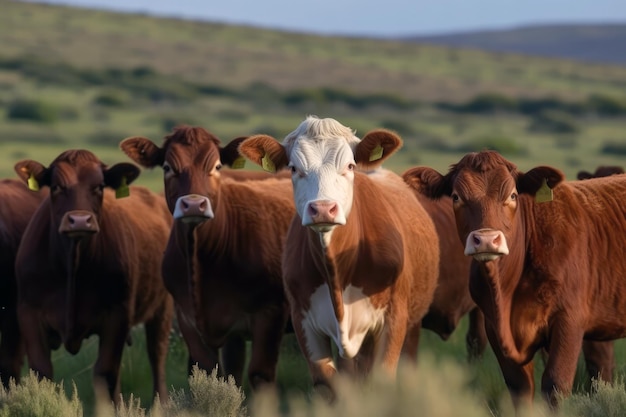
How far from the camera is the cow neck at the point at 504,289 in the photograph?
28.2 feet

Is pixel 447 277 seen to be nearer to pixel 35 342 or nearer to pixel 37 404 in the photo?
pixel 35 342

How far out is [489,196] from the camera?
8.46 metres

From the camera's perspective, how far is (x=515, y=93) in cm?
9062

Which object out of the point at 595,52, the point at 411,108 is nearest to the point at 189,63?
the point at 411,108

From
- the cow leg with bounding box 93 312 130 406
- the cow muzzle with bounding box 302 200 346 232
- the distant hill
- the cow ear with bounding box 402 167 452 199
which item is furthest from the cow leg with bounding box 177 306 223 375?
the distant hill

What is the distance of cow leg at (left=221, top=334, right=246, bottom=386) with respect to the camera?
454 inches

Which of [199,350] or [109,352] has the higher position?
[199,350]

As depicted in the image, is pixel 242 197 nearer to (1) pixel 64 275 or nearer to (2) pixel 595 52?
(1) pixel 64 275

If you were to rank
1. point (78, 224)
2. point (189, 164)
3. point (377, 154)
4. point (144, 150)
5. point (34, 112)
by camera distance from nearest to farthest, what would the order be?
1. point (377, 154)
2. point (189, 164)
3. point (78, 224)
4. point (144, 150)
5. point (34, 112)

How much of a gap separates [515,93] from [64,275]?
8173 cm

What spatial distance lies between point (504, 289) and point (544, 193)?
2.26 ft

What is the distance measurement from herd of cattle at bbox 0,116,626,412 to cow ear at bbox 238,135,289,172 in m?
0.01

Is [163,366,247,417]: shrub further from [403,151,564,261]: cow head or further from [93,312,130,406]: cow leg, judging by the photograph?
[93,312,130,406]: cow leg

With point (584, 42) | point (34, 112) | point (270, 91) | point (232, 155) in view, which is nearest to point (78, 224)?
point (232, 155)
